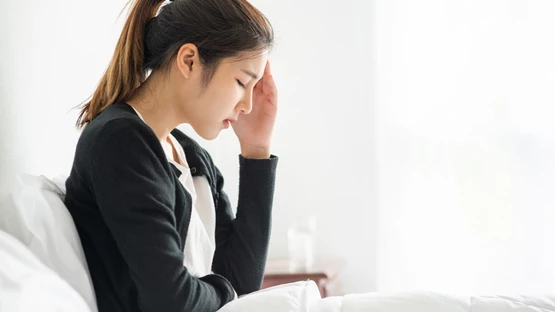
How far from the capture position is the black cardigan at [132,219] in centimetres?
126

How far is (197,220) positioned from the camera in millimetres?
1546

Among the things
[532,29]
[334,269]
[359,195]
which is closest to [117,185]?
[334,269]

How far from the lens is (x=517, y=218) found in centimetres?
329

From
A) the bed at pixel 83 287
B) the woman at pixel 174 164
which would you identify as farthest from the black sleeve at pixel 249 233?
the bed at pixel 83 287

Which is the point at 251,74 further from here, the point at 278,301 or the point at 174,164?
the point at 278,301

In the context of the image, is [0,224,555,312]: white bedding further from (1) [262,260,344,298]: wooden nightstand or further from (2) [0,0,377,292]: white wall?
(2) [0,0,377,292]: white wall

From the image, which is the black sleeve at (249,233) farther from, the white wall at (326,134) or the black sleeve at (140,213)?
the white wall at (326,134)

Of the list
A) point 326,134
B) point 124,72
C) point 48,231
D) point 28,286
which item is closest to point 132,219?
point 48,231

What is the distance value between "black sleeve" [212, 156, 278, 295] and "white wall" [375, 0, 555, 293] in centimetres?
170

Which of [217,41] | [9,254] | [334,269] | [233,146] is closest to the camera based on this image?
[9,254]

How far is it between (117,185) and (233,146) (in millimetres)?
2257

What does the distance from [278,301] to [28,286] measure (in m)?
0.39

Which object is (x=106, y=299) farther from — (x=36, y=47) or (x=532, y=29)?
(x=532, y=29)

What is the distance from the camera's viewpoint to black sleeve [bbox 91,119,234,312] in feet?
4.13
